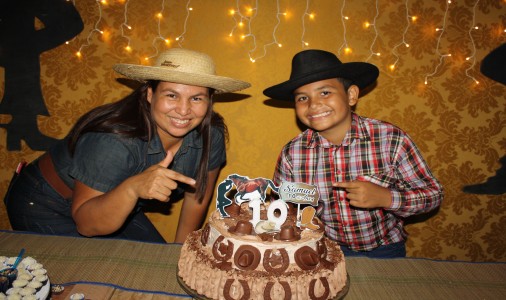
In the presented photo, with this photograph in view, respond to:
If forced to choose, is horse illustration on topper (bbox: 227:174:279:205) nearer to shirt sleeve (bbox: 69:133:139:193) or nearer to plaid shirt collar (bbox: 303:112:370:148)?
shirt sleeve (bbox: 69:133:139:193)

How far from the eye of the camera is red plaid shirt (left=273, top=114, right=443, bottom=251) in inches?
93.5

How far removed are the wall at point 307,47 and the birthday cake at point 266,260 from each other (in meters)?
1.44

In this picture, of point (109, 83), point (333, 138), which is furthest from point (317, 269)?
point (109, 83)

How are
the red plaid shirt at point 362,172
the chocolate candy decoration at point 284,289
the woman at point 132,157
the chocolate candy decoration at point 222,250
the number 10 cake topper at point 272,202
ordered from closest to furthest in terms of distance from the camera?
the chocolate candy decoration at point 284,289 → the chocolate candy decoration at point 222,250 → the number 10 cake topper at point 272,202 → the woman at point 132,157 → the red plaid shirt at point 362,172

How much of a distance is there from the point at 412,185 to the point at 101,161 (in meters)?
2.00

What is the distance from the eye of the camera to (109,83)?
3047 mm

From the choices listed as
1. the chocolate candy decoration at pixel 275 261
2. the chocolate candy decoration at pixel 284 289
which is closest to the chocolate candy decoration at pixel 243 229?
the chocolate candy decoration at pixel 275 261

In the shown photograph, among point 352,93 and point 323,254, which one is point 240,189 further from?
point 352,93

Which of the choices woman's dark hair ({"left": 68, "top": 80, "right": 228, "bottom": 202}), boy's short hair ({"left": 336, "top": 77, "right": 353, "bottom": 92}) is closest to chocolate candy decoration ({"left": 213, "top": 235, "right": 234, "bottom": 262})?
woman's dark hair ({"left": 68, "top": 80, "right": 228, "bottom": 202})

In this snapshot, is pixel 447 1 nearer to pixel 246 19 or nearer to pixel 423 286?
pixel 246 19

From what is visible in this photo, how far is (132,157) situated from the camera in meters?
2.09

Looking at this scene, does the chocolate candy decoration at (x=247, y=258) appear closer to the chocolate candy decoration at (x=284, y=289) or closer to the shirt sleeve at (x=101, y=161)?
the chocolate candy decoration at (x=284, y=289)

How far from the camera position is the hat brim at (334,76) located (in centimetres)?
222

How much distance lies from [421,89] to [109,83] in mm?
2763
